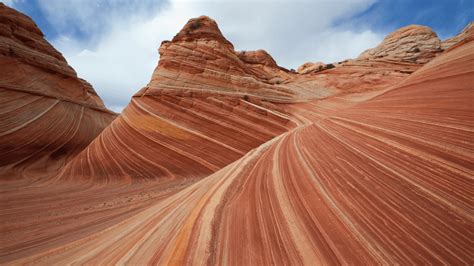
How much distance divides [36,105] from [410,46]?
17.4m

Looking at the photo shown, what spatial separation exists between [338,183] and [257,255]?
3.14 feet

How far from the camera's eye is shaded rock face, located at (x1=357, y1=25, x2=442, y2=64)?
9297 millimetres

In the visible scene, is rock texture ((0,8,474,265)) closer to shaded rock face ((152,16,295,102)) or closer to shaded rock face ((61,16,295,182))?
shaded rock face ((61,16,295,182))

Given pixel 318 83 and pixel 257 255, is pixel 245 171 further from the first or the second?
pixel 318 83

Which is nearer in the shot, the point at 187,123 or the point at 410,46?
the point at 187,123

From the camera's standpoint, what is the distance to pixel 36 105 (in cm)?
918

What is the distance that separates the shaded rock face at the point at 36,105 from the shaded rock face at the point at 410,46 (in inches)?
578

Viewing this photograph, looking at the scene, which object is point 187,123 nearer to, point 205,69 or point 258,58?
point 205,69

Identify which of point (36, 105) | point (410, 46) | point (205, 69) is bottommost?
point (36, 105)

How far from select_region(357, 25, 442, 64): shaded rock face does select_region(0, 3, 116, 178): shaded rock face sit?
14.7 meters

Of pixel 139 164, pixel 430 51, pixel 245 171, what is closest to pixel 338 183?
pixel 245 171

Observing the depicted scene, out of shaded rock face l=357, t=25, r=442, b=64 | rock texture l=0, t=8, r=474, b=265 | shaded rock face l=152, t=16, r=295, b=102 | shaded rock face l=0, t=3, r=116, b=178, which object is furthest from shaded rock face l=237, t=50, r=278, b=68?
rock texture l=0, t=8, r=474, b=265

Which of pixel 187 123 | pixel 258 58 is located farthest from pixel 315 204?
pixel 258 58

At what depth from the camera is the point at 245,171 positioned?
275cm
